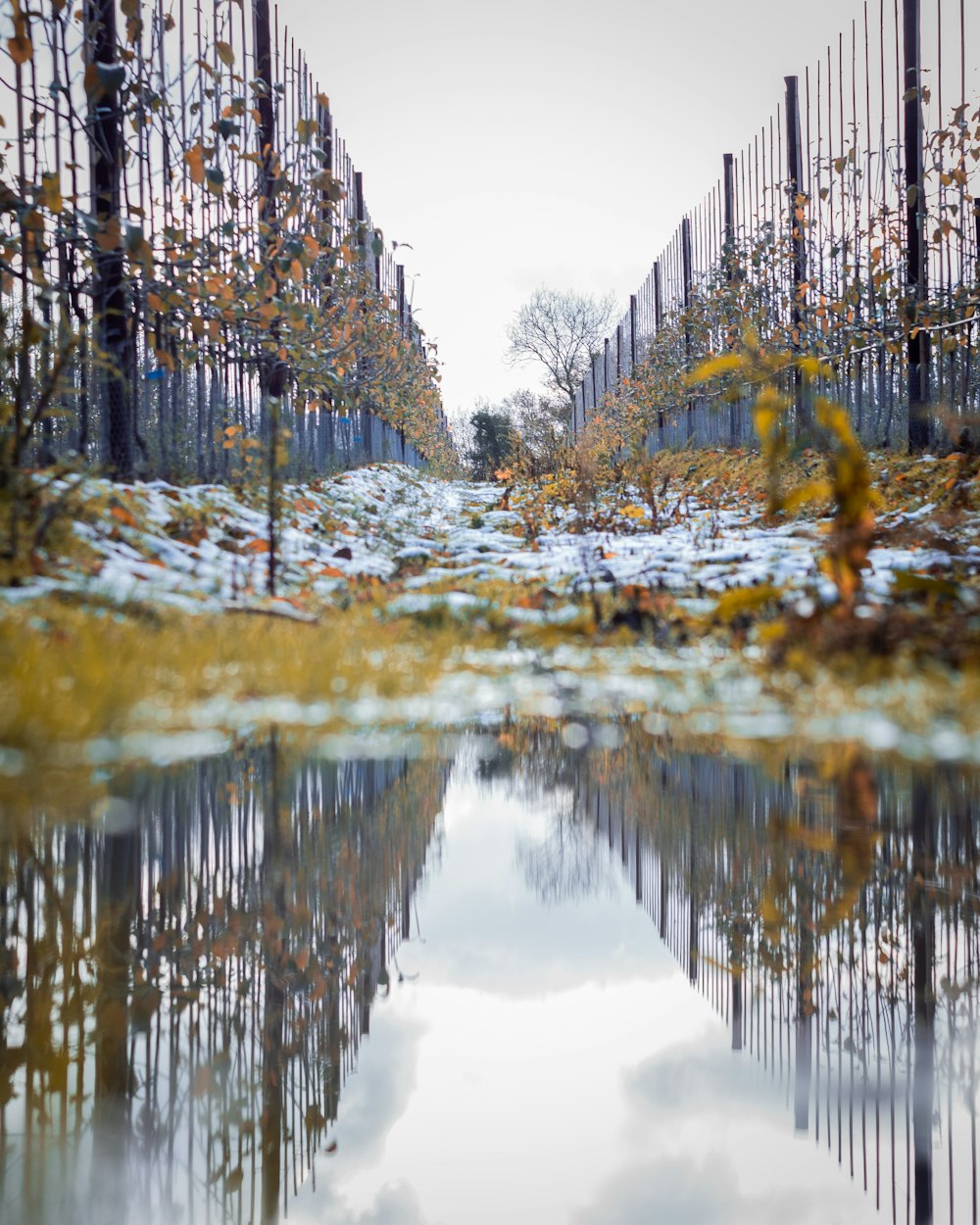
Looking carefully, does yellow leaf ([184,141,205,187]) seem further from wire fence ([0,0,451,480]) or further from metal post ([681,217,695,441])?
metal post ([681,217,695,441])

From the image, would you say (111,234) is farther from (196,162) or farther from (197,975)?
(197,975)

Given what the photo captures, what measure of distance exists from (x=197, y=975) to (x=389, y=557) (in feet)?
9.11

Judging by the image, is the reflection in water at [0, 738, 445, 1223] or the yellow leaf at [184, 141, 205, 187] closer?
the reflection in water at [0, 738, 445, 1223]

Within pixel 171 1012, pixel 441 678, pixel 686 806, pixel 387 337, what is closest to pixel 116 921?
pixel 171 1012

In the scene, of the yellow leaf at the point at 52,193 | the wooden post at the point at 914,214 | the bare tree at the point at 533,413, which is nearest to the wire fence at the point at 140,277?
the yellow leaf at the point at 52,193

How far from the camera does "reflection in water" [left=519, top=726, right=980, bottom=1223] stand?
4.39 feet

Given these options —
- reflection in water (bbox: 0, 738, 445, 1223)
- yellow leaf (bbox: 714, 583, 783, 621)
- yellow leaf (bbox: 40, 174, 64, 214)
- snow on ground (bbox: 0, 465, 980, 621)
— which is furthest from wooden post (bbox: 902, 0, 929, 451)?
reflection in water (bbox: 0, 738, 445, 1223)

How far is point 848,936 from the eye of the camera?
1412 millimetres

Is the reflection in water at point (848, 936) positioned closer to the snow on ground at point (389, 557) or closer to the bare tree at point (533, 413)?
the snow on ground at point (389, 557)

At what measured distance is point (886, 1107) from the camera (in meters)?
1.40

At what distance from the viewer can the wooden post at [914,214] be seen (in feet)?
19.6

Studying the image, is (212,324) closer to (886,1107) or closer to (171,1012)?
(171,1012)

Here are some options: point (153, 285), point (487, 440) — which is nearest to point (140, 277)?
point (153, 285)

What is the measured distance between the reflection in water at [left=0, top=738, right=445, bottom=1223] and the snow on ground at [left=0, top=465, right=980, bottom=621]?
33.4 inches
